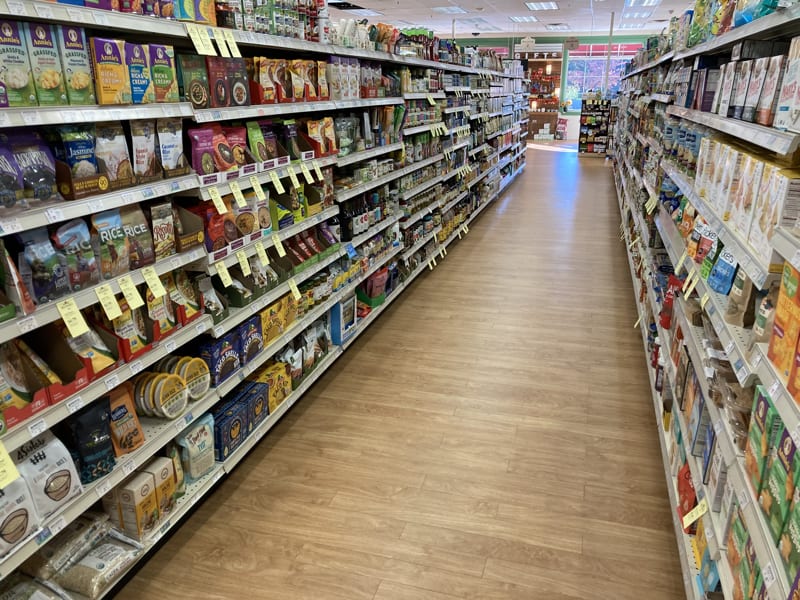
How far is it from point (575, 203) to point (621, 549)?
8.36 metres

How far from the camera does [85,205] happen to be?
186 cm

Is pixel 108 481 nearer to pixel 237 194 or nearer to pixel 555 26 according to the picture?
pixel 237 194

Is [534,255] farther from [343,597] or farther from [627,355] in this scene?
[343,597]

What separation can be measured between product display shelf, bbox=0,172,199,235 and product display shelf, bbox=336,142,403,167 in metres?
1.49

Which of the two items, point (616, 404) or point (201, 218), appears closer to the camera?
point (201, 218)

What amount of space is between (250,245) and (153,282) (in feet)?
2.35

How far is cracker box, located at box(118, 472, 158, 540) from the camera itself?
2.20m

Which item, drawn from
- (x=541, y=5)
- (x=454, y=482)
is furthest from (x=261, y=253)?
(x=541, y=5)

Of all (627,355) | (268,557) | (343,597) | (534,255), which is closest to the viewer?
(343,597)

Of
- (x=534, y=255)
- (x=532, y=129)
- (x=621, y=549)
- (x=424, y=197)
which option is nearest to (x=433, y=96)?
(x=424, y=197)

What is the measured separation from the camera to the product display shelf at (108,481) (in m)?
1.71

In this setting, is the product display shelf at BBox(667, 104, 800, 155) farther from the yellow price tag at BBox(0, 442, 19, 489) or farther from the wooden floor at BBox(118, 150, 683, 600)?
the yellow price tag at BBox(0, 442, 19, 489)

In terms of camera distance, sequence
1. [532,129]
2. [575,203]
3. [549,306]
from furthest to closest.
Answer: [532,129]
[575,203]
[549,306]

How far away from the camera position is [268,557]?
7.91 feet
